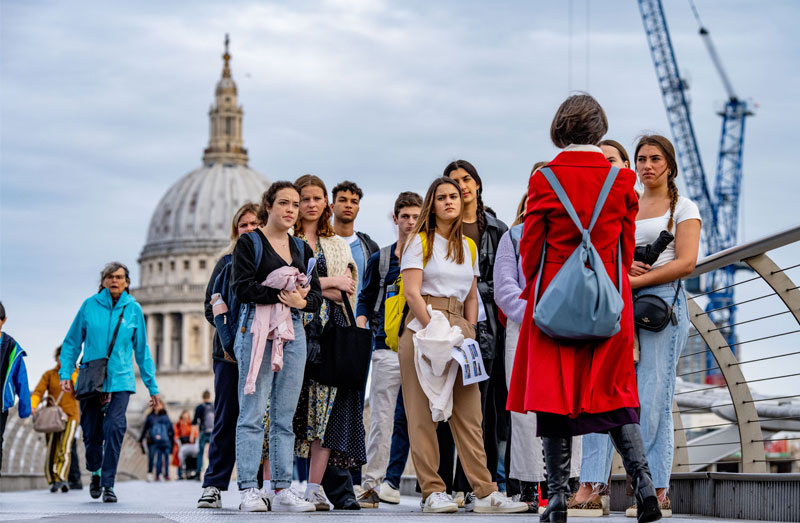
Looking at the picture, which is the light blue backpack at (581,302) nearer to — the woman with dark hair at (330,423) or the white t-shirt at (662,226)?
the white t-shirt at (662,226)

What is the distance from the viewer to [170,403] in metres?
121

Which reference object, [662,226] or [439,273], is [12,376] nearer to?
[439,273]

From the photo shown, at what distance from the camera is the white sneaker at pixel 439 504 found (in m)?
8.18

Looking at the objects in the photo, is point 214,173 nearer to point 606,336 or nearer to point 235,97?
point 235,97

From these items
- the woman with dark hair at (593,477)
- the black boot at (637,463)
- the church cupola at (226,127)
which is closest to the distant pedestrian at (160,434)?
the woman with dark hair at (593,477)

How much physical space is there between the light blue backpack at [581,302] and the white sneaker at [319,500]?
9.53 feet

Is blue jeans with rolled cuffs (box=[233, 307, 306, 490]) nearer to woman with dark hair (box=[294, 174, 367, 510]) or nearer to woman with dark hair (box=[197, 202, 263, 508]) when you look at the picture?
woman with dark hair (box=[294, 174, 367, 510])

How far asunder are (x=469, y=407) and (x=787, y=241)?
2.04m

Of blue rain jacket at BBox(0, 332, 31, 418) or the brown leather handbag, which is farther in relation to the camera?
the brown leather handbag

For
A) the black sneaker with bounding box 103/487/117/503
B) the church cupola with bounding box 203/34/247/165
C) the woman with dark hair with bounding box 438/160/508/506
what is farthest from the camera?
the church cupola with bounding box 203/34/247/165

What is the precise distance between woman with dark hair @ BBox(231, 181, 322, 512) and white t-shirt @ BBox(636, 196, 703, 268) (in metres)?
2.04

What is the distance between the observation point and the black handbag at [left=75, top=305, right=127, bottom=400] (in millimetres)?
11164

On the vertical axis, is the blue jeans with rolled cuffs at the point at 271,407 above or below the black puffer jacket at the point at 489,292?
below

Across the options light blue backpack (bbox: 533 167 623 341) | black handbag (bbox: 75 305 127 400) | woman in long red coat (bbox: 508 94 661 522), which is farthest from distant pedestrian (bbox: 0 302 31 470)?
light blue backpack (bbox: 533 167 623 341)
